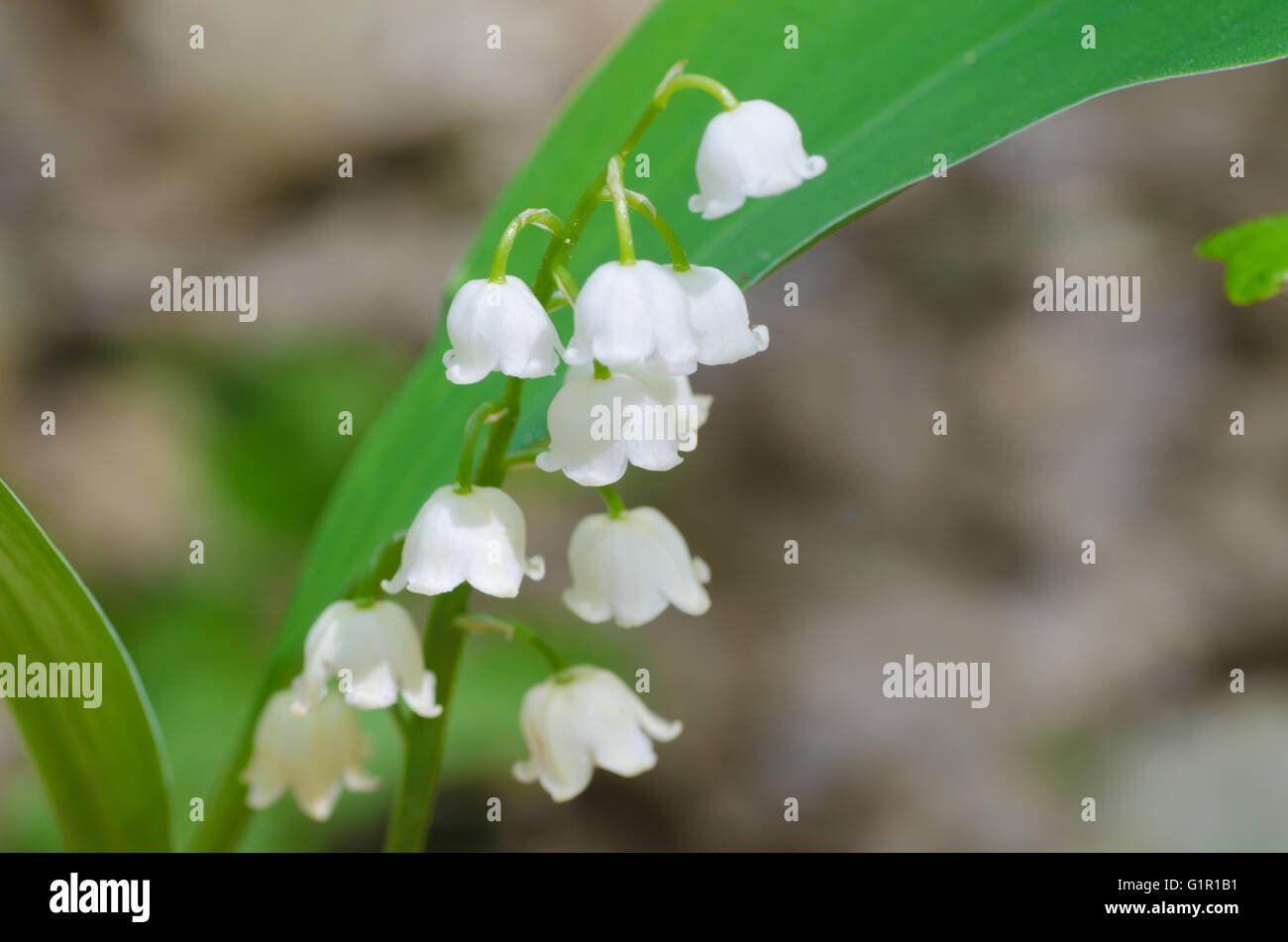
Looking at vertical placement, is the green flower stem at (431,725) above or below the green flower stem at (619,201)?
below

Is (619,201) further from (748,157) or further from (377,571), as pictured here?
(377,571)

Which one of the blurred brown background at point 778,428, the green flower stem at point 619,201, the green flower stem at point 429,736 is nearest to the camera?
the green flower stem at point 619,201

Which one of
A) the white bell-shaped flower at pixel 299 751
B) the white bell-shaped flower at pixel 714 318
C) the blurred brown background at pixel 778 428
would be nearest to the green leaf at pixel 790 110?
the white bell-shaped flower at pixel 299 751

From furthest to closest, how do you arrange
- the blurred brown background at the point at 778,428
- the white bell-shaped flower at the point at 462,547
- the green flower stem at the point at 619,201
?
1. the blurred brown background at the point at 778,428
2. the white bell-shaped flower at the point at 462,547
3. the green flower stem at the point at 619,201

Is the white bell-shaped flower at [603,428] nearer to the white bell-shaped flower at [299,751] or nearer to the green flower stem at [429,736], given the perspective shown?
the green flower stem at [429,736]

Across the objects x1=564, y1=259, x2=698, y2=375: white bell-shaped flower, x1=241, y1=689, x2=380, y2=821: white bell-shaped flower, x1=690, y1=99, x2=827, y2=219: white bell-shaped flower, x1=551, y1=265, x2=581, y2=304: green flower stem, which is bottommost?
x1=241, y1=689, x2=380, y2=821: white bell-shaped flower

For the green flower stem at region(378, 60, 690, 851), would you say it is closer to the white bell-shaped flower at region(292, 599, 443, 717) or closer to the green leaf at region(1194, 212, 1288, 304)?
the white bell-shaped flower at region(292, 599, 443, 717)

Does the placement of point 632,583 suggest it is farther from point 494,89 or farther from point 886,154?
point 494,89

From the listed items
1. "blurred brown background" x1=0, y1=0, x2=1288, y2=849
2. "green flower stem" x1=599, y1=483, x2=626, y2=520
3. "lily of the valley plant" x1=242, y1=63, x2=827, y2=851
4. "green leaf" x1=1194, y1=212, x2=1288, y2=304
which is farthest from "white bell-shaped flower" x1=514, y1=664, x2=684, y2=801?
"blurred brown background" x1=0, y1=0, x2=1288, y2=849
